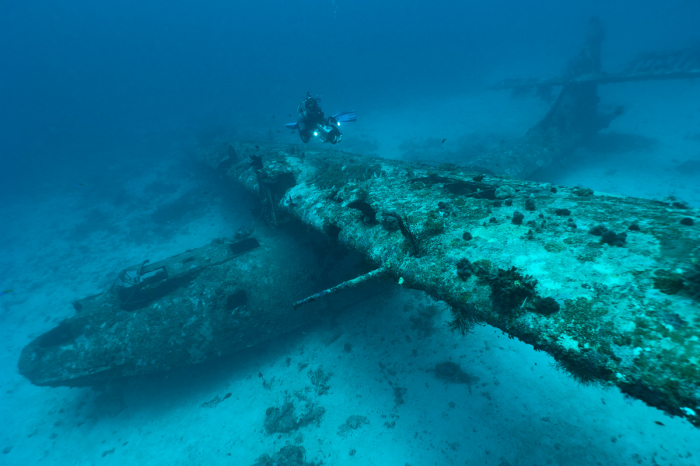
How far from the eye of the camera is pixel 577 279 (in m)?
2.96

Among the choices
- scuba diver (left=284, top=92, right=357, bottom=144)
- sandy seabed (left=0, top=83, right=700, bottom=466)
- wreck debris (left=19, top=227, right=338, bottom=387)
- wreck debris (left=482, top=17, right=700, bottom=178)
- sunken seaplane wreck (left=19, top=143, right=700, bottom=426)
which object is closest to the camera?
sunken seaplane wreck (left=19, top=143, right=700, bottom=426)

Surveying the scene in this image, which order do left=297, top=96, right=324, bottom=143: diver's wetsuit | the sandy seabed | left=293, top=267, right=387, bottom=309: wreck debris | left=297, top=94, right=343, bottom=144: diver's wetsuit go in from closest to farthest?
left=293, top=267, right=387, bottom=309: wreck debris → the sandy seabed → left=297, top=94, right=343, bottom=144: diver's wetsuit → left=297, top=96, right=324, bottom=143: diver's wetsuit

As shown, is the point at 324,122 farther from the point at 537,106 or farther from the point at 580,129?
the point at 537,106

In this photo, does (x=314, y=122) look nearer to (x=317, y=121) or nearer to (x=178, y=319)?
(x=317, y=121)

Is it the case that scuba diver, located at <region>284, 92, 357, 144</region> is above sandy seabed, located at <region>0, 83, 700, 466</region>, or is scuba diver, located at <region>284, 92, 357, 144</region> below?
above

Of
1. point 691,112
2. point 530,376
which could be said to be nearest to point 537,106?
point 691,112

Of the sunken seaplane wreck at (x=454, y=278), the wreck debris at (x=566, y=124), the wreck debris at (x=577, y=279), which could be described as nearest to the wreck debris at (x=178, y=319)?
the sunken seaplane wreck at (x=454, y=278)

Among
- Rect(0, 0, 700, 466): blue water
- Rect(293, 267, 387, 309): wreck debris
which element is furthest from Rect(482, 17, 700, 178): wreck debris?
Rect(293, 267, 387, 309): wreck debris

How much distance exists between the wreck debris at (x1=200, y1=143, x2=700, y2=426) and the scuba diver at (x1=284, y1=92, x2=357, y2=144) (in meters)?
6.56

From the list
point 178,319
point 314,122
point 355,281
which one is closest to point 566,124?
point 314,122

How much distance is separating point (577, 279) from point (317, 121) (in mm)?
10851

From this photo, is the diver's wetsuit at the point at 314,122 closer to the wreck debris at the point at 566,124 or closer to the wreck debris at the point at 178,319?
the wreck debris at the point at 178,319

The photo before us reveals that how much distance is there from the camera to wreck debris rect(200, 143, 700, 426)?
2.15 metres

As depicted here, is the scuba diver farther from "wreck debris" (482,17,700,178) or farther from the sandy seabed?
"wreck debris" (482,17,700,178)
